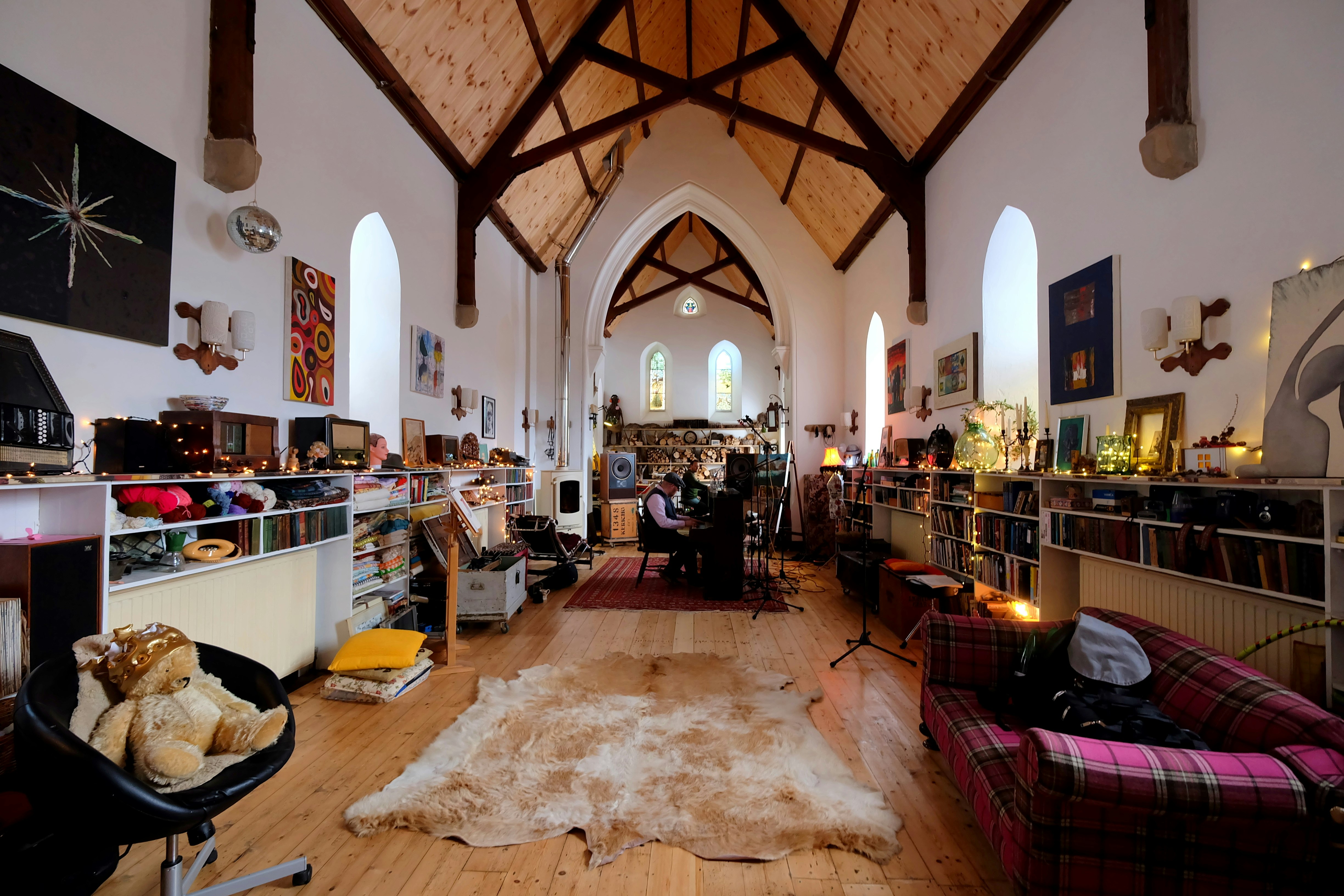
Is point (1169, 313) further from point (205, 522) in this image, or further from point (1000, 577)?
point (205, 522)

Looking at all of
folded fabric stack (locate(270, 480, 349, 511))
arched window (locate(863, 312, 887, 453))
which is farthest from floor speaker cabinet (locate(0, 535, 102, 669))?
arched window (locate(863, 312, 887, 453))

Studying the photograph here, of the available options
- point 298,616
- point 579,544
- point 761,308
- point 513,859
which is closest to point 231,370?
point 298,616

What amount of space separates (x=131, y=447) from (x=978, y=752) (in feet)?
12.2

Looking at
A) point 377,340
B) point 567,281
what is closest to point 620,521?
point 567,281

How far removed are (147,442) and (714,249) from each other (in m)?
12.4

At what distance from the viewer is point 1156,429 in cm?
321

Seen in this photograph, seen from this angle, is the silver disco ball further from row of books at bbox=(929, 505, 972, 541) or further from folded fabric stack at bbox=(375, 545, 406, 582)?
row of books at bbox=(929, 505, 972, 541)

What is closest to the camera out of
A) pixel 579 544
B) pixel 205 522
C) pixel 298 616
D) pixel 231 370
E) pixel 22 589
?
pixel 22 589

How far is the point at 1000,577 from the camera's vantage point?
441 cm

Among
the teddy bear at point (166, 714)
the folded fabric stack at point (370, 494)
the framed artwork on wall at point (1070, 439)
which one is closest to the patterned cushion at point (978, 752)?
the framed artwork on wall at point (1070, 439)

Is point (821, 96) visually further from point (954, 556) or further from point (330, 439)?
point (330, 439)

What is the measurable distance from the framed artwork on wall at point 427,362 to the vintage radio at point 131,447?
2.90 meters

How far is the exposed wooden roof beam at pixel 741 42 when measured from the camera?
711cm

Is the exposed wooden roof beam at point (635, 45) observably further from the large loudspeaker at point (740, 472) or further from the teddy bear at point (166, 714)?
the teddy bear at point (166, 714)
